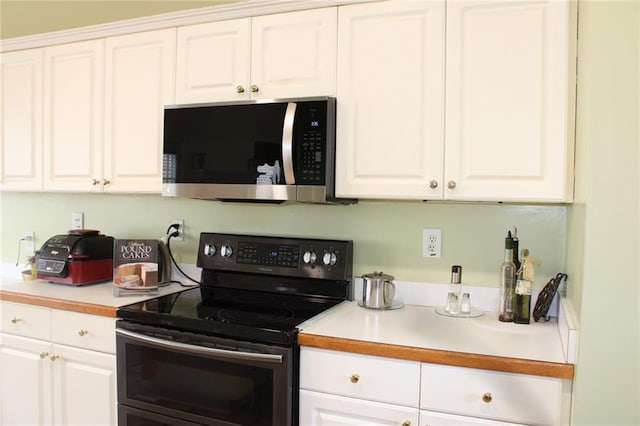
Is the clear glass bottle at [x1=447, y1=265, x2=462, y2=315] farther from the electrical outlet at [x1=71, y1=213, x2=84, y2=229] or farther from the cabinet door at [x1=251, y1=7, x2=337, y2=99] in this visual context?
the electrical outlet at [x1=71, y1=213, x2=84, y2=229]

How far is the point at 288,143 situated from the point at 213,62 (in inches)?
21.3

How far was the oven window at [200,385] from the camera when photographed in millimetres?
1646

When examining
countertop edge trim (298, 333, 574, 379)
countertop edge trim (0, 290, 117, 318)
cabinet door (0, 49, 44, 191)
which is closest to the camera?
countertop edge trim (298, 333, 574, 379)

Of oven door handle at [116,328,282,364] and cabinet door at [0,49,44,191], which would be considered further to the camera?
cabinet door at [0,49,44,191]

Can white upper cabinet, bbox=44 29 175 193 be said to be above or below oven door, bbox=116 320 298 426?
above

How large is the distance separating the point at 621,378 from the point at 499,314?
657mm

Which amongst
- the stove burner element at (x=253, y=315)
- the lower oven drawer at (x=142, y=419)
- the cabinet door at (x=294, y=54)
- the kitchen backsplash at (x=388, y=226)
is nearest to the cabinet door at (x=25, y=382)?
the lower oven drawer at (x=142, y=419)

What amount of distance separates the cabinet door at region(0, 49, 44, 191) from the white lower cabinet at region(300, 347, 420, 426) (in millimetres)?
1785

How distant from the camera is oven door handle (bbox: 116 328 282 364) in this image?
1.62 meters

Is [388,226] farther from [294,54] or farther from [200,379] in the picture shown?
[200,379]

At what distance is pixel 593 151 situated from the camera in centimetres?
121

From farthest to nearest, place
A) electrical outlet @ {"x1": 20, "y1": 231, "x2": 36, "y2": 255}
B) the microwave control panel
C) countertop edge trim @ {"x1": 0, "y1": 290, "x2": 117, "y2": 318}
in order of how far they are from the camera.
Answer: electrical outlet @ {"x1": 20, "y1": 231, "x2": 36, "y2": 255} < countertop edge trim @ {"x1": 0, "y1": 290, "x2": 117, "y2": 318} < the microwave control panel

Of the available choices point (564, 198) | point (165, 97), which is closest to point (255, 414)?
point (564, 198)

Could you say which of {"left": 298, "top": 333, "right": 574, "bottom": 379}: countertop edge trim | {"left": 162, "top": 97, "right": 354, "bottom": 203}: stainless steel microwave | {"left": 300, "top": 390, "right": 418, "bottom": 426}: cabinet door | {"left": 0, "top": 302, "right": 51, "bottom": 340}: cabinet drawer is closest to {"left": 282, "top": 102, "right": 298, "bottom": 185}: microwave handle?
{"left": 162, "top": 97, "right": 354, "bottom": 203}: stainless steel microwave
